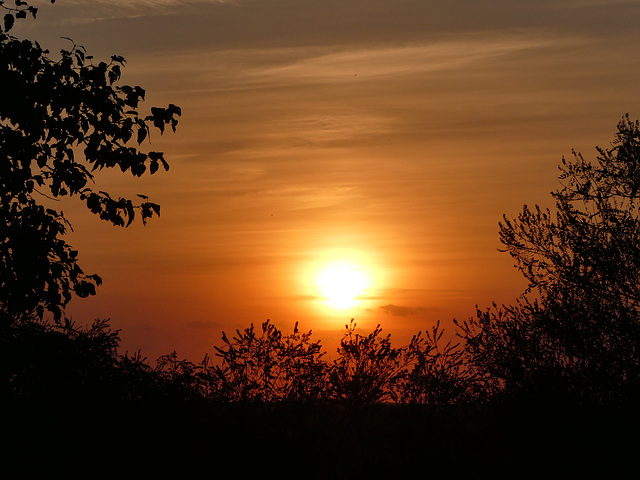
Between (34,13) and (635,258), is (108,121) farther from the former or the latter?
(635,258)

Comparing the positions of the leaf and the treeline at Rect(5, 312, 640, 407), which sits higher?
the leaf

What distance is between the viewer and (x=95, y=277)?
53.3 feet

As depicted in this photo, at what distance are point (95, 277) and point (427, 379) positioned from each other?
8.08 metres

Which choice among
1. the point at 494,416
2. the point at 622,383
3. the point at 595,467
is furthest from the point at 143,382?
the point at 622,383

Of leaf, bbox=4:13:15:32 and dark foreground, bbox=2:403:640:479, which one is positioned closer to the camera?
dark foreground, bbox=2:403:640:479

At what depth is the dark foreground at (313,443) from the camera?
34.3 ft

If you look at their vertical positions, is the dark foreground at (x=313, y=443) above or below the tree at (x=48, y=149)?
below

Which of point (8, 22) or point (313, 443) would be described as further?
point (8, 22)

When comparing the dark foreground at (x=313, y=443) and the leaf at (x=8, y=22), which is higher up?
the leaf at (x=8, y=22)

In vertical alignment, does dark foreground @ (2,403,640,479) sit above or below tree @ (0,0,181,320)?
below

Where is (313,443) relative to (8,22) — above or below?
below

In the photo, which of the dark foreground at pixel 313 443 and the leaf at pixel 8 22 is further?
the leaf at pixel 8 22

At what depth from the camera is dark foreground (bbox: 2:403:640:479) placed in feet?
34.3

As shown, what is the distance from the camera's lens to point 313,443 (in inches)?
424
